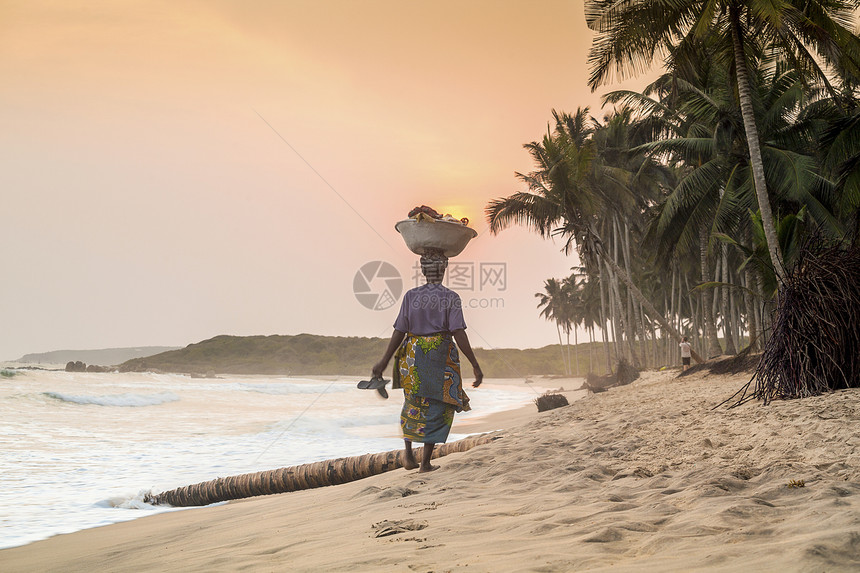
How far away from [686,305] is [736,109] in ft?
108

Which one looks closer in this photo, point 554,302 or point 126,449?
point 126,449

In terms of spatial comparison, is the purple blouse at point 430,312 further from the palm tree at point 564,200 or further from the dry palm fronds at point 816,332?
the palm tree at point 564,200

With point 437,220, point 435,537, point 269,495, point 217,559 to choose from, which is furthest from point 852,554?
point 269,495

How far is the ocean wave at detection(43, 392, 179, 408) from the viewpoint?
2277 centimetres

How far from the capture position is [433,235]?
543 cm

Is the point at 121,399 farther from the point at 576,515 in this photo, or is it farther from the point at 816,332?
the point at 576,515

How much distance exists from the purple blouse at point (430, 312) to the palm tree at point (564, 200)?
19.4m

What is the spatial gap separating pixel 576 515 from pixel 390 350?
107 inches

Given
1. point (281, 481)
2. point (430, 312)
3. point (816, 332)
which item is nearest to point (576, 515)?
point (430, 312)

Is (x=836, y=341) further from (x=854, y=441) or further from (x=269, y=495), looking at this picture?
(x=269, y=495)

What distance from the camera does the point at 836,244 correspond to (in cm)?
657

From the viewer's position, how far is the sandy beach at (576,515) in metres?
2.30

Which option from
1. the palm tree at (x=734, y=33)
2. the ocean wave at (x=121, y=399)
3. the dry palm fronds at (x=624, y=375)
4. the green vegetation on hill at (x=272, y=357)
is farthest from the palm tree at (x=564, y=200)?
the green vegetation on hill at (x=272, y=357)

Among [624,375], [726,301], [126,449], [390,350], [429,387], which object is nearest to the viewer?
[429,387]
